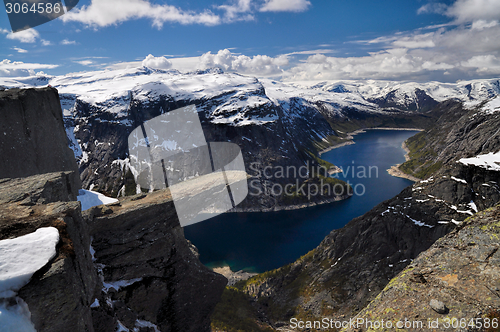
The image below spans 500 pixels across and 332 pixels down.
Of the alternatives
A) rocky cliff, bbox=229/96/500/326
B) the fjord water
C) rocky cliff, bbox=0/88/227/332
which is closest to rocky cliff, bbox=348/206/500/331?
rocky cliff, bbox=0/88/227/332

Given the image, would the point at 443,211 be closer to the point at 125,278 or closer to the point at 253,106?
the point at 125,278

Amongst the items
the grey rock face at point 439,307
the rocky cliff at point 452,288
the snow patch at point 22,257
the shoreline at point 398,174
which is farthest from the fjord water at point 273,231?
the grey rock face at point 439,307

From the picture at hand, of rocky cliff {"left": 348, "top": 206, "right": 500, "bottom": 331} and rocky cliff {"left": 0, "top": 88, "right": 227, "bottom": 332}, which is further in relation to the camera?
rocky cliff {"left": 0, "top": 88, "right": 227, "bottom": 332}

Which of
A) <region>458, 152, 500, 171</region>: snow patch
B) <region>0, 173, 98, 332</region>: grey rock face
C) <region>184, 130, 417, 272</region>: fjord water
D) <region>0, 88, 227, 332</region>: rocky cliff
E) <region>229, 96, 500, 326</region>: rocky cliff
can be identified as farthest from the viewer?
<region>184, 130, 417, 272</region>: fjord water

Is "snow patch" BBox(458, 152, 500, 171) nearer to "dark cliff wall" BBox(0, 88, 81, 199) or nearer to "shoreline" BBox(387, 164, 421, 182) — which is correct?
"dark cliff wall" BBox(0, 88, 81, 199)

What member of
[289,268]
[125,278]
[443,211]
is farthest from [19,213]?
[289,268]

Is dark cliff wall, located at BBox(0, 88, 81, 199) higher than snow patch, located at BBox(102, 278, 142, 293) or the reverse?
higher

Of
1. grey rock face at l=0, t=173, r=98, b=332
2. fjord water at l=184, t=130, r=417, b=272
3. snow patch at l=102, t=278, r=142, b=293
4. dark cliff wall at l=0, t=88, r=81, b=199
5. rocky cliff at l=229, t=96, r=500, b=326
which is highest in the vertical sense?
dark cliff wall at l=0, t=88, r=81, b=199
